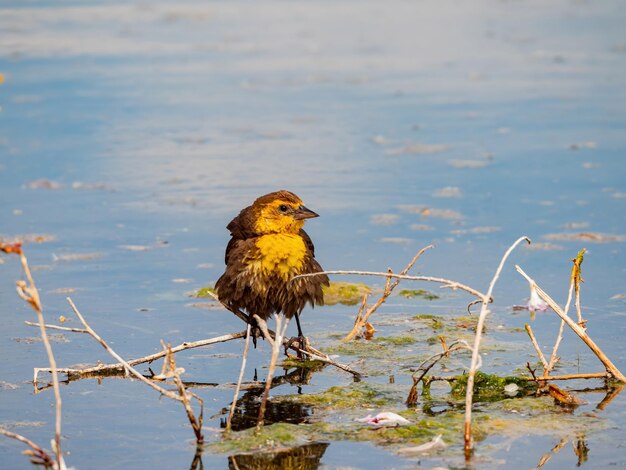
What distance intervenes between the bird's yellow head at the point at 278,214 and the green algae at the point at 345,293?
1429 mm

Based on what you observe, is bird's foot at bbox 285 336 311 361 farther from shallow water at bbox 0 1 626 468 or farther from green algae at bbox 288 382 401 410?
green algae at bbox 288 382 401 410

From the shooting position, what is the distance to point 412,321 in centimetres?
778

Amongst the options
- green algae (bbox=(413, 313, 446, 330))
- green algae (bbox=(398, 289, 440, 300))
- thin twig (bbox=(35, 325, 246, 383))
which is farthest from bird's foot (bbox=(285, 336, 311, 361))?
green algae (bbox=(398, 289, 440, 300))

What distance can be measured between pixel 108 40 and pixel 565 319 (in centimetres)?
1561

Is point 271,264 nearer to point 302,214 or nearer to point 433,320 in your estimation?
point 302,214

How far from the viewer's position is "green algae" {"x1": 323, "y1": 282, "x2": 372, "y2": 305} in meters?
8.48

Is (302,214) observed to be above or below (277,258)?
above

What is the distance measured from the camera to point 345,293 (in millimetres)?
8602

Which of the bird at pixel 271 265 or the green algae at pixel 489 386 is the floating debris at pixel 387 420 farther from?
the bird at pixel 271 265

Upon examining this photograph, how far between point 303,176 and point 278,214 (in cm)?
455

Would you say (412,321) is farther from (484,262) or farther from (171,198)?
(171,198)

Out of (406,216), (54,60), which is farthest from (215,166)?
(54,60)

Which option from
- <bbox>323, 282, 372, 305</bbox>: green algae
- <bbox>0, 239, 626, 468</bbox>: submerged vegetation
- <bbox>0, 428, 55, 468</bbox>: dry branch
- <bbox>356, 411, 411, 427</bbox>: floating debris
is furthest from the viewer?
<bbox>323, 282, 372, 305</bbox>: green algae

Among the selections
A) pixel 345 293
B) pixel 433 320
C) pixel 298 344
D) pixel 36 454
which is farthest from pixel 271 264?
pixel 36 454
